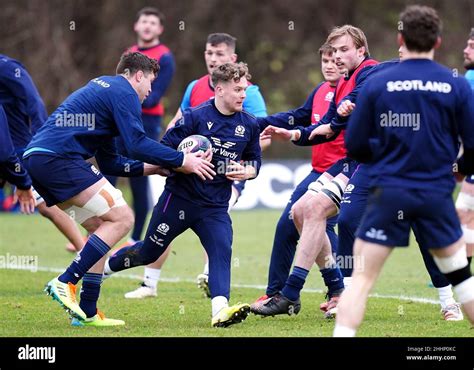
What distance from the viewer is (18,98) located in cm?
1005

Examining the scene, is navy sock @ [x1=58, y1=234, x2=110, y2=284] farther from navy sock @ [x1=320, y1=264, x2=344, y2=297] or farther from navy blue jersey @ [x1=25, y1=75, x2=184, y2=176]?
navy sock @ [x1=320, y1=264, x2=344, y2=297]

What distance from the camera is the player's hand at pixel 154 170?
7969 millimetres

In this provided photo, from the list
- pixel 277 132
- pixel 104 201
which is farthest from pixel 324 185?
pixel 104 201

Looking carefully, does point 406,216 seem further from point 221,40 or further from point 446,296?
point 221,40

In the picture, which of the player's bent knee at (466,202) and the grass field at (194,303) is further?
the player's bent knee at (466,202)

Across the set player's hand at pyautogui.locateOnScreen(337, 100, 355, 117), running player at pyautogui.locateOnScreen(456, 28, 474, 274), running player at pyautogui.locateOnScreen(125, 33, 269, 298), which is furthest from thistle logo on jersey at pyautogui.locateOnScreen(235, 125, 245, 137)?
running player at pyautogui.locateOnScreen(456, 28, 474, 274)

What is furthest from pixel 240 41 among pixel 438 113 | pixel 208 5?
pixel 438 113

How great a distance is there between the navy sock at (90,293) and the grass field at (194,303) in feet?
0.71

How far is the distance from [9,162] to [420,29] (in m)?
4.48

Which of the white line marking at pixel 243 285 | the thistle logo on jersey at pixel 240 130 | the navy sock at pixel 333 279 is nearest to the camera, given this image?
the thistle logo on jersey at pixel 240 130

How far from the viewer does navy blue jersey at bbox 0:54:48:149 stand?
9.89 meters

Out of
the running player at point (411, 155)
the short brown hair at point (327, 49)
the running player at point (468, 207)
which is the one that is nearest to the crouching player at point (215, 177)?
the short brown hair at point (327, 49)

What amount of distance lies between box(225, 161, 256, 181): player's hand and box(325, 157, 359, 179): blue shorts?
2.62 feet

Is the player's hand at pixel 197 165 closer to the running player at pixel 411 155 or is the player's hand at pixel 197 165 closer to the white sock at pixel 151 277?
the running player at pixel 411 155
